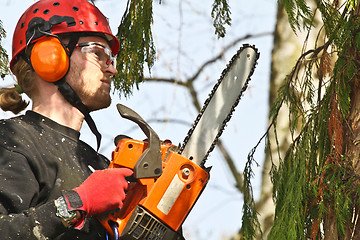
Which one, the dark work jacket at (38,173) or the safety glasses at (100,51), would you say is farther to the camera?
the safety glasses at (100,51)

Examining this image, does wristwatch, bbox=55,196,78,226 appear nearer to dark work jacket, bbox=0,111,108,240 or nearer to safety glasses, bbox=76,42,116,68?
dark work jacket, bbox=0,111,108,240

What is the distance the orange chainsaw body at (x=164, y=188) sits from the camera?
250cm

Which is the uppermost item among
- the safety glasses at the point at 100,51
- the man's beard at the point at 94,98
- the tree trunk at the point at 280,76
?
the tree trunk at the point at 280,76

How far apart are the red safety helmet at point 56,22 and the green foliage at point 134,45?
8.2 inches

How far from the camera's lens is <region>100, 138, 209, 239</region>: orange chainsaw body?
2498mm

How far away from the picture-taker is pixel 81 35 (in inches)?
118

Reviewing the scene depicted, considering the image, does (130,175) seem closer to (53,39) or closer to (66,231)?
(66,231)

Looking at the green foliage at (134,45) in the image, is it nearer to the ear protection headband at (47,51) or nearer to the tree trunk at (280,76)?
the ear protection headband at (47,51)

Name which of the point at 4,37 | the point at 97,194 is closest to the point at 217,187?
the point at 4,37

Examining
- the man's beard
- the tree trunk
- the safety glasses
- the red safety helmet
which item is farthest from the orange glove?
the tree trunk

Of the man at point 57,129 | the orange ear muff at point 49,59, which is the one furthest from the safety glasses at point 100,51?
the orange ear muff at point 49,59

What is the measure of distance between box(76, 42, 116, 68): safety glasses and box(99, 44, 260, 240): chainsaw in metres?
0.50

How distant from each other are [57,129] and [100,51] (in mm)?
488

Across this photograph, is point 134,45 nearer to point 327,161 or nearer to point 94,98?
point 94,98
